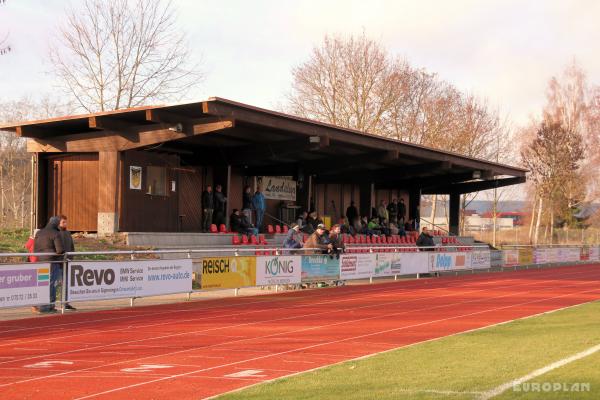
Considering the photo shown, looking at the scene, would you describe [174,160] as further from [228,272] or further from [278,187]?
[228,272]

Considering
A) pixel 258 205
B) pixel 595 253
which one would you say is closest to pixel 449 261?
pixel 258 205

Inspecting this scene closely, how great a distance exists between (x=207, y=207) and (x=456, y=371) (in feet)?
66.0

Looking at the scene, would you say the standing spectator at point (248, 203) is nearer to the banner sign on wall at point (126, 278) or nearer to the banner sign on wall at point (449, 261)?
the banner sign on wall at point (449, 261)

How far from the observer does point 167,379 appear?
9391 millimetres

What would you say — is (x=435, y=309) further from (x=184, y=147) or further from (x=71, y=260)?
(x=184, y=147)

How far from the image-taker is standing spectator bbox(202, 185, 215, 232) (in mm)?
28500

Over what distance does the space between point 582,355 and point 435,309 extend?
8.42m

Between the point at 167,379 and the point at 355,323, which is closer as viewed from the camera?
the point at 167,379

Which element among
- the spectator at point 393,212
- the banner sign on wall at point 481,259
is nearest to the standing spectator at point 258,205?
the banner sign on wall at point 481,259

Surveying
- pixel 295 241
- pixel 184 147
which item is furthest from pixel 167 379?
pixel 184 147

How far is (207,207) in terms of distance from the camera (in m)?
28.5

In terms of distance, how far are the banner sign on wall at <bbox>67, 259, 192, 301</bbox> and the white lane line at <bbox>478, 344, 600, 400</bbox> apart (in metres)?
9.80

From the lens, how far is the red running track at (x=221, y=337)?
926 cm

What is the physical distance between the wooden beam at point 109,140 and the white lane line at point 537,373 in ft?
48.8
